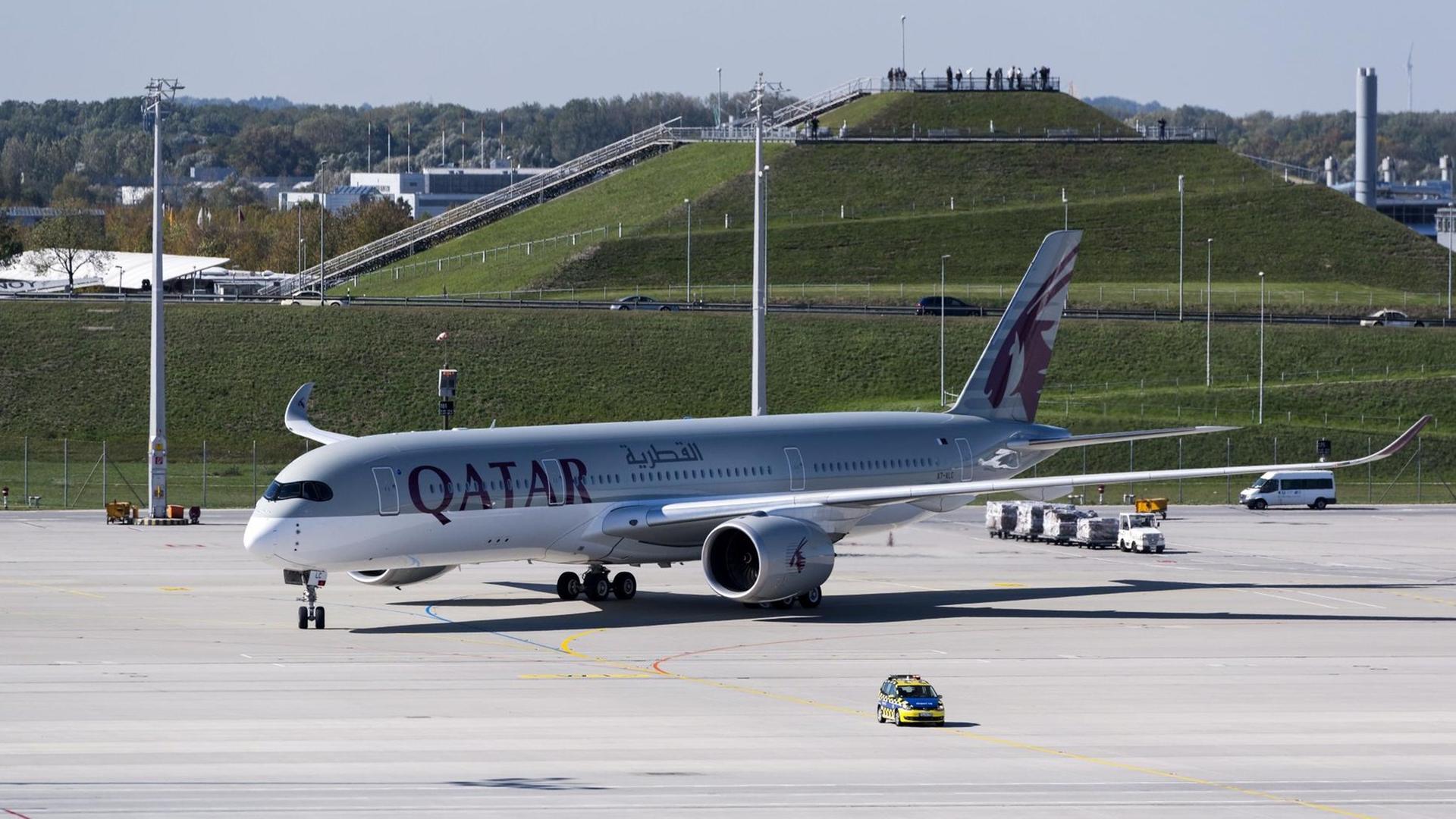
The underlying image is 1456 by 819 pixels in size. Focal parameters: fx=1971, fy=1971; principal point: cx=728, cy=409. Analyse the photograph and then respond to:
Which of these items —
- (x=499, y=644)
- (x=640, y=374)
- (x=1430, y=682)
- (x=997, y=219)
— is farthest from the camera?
(x=997, y=219)

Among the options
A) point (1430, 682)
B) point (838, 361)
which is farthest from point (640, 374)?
point (1430, 682)

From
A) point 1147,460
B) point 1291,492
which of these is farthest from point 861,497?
point 1147,460

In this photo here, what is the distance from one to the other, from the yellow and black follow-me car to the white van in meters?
57.8

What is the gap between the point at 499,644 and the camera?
3600cm

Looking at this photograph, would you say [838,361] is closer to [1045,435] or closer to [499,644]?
[1045,435]

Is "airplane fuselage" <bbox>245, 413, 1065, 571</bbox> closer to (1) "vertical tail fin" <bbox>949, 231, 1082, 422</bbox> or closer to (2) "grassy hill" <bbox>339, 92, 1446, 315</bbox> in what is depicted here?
(1) "vertical tail fin" <bbox>949, 231, 1082, 422</bbox>

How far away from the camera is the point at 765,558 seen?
3931cm

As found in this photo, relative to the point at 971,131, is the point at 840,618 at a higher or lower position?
lower

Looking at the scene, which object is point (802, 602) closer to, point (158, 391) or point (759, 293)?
point (759, 293)

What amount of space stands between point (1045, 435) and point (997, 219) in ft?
378

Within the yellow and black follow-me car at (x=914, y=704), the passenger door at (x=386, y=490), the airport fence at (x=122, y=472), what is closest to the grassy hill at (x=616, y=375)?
the airport fence at (x=122, y=472)

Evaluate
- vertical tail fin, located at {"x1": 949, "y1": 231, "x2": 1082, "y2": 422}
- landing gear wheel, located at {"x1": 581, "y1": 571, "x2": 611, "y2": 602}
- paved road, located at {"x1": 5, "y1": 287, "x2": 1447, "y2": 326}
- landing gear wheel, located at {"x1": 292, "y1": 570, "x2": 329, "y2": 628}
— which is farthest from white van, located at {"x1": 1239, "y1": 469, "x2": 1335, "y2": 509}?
landing gear wheel, located at {"x1": 292, "y1": 570, "x2": 329, "y2": 628}

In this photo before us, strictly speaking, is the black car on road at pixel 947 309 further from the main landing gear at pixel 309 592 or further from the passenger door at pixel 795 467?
the main landing gear at pixel 309 592

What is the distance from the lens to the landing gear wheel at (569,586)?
4344cm
